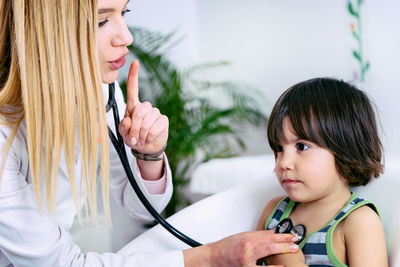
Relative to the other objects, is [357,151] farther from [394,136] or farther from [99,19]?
[394,136]

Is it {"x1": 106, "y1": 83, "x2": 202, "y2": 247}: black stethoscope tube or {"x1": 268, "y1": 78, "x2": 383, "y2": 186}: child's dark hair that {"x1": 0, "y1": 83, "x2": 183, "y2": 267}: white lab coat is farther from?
{"x1": 268, "y1": 78, "x2": 383, "y2": 186}: child's dark hair

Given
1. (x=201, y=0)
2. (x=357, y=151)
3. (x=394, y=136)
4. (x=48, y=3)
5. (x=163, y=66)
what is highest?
(x=201, y=0)

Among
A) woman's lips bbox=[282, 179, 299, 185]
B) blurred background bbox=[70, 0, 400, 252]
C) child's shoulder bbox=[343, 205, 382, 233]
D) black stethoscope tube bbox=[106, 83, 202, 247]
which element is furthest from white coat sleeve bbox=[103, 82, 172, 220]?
blurred background bbox=[70, 0, 400, 252]

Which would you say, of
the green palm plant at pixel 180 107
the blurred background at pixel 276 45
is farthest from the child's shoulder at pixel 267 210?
the green palm plant at pixel 180 107

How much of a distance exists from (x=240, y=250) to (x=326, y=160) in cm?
27

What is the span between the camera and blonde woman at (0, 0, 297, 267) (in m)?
0.82

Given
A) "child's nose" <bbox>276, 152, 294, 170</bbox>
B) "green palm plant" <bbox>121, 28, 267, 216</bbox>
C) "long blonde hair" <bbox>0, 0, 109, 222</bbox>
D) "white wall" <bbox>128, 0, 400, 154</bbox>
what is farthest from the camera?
"green palm plant" <bbox>121, 28, 267, 216</bbox>

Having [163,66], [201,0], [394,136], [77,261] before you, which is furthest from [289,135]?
[201,0]

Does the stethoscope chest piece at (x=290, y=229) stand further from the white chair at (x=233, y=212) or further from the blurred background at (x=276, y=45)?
the blurred background at (x=276, y=45)

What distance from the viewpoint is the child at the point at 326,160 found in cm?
97

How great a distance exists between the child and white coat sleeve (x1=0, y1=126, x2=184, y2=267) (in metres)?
0.35

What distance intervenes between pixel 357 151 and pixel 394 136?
1.14 metres

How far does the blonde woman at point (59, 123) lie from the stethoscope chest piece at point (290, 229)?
0.05 meters

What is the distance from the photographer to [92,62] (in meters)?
0.84
